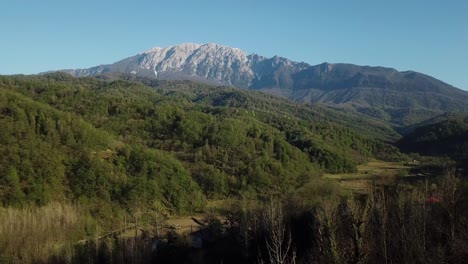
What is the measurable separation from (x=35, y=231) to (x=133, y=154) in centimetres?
3794

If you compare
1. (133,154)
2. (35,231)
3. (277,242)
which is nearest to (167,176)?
(133,154)

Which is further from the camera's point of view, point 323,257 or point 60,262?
point 60,262

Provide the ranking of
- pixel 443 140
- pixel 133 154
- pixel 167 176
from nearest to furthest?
pixel 167 176, pixel 133 154, pixel 443 140

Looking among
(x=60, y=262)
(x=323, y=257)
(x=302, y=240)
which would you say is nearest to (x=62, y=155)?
(x=60, y=262)

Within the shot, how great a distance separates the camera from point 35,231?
63.7 metres

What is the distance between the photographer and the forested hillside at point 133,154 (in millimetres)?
85125

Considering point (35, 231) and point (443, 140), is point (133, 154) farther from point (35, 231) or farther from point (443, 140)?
point (443, 140)

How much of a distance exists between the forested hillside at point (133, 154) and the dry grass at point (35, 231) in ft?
24.8

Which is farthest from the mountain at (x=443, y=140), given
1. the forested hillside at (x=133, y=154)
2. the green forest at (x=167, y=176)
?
the forested hillside at (x=133, y=154)

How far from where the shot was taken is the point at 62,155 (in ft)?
297

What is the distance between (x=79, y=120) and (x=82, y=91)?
36342 millimetres

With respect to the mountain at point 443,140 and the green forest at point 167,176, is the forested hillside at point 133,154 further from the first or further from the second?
the mountain at point 443,140

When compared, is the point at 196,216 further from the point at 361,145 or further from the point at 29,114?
the point at 361,145

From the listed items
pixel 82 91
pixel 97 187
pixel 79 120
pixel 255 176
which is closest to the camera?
pixel 97 187
